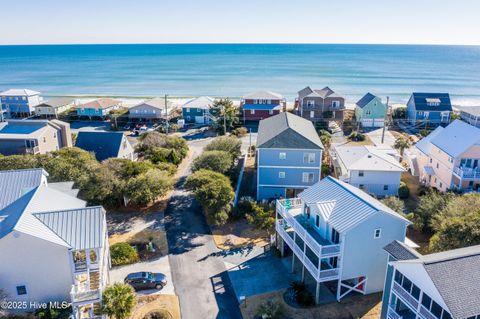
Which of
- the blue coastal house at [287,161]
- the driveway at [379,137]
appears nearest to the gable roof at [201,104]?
the driveway at [379,137]

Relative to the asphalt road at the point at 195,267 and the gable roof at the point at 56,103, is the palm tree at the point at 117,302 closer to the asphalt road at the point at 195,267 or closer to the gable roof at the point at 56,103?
the asphalt road at the point at 195,267

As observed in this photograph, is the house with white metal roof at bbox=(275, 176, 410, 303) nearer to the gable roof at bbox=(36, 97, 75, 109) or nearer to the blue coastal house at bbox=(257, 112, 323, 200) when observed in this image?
the blue coastal house at bbox=(257, 112, 323, 200)

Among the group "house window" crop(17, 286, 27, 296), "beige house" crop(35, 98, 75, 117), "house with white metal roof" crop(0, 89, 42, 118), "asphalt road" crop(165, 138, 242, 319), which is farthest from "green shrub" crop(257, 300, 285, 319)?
"house with white metal roof" crop(0, 89, 42, 118)

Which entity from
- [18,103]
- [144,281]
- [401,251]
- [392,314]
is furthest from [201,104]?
[392,314]

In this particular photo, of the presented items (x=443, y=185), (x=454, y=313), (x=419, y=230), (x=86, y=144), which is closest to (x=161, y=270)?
(x=454, y=313)

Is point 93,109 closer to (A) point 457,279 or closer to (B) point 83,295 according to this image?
(B) point 83,295
